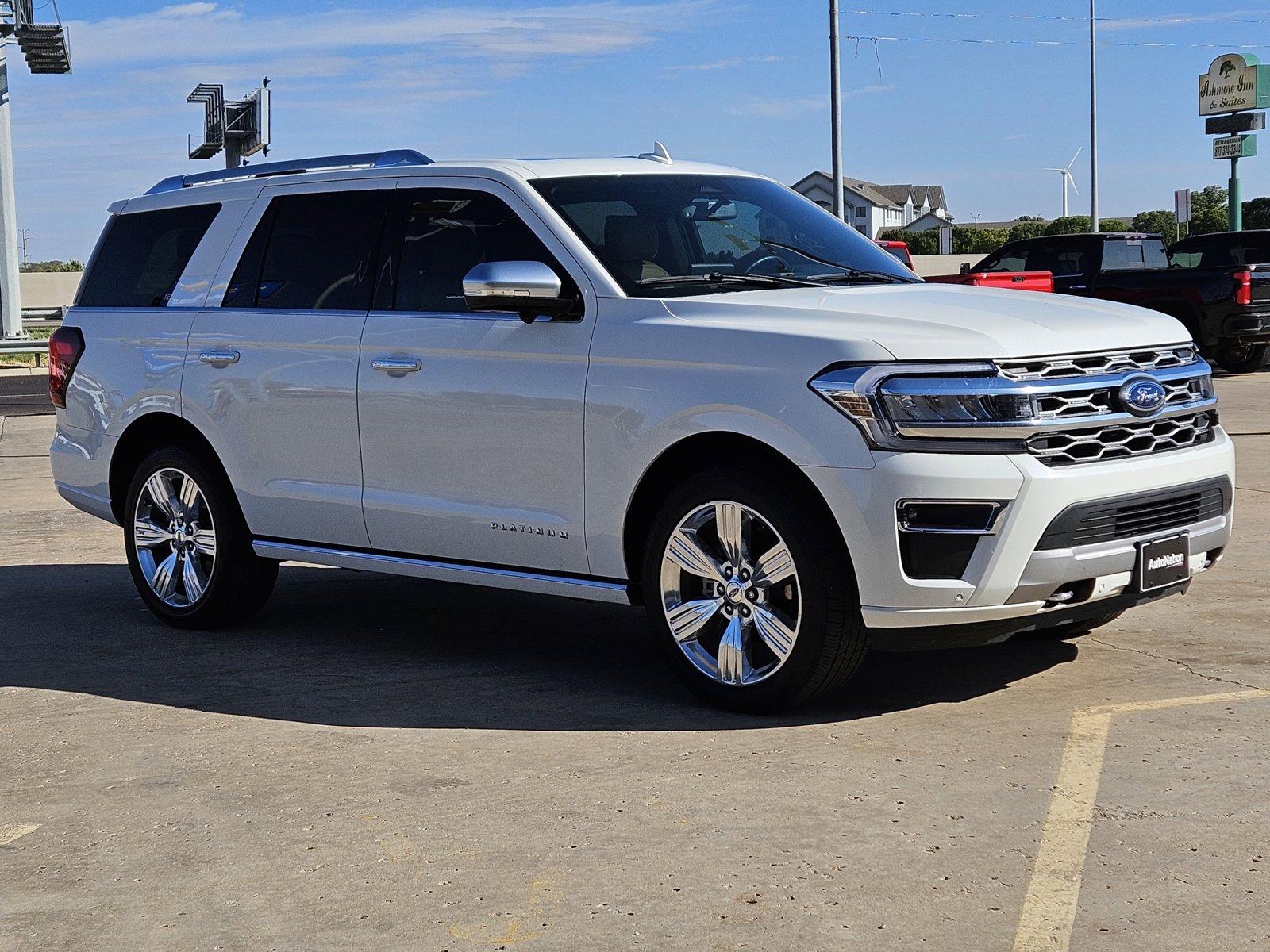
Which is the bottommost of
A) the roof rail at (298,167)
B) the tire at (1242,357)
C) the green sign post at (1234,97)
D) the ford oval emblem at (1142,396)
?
the tire at (1242,357)

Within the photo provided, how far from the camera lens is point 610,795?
187 inches

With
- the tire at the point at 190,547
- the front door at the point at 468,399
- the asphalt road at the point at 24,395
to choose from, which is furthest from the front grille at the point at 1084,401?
the asphalt road at the point at 24,395

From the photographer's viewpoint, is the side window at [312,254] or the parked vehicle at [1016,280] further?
the parked vehicle at [1016,280]

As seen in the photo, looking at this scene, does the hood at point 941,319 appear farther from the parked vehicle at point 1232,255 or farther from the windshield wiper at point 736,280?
the parked vehicle at point 1232,255

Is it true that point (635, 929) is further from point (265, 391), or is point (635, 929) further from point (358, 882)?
point (265, 391)

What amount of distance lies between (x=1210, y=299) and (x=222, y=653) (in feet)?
56.2

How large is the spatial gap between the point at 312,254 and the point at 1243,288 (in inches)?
660

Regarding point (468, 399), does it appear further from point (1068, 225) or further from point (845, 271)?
point (1068, 225)

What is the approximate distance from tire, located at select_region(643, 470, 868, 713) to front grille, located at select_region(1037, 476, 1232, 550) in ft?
2.25

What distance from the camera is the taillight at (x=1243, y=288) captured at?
824 inches

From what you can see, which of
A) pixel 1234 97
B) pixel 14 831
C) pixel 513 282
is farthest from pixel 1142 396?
pixel 1234 97

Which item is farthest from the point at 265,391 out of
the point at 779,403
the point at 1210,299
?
the point at 1210,299

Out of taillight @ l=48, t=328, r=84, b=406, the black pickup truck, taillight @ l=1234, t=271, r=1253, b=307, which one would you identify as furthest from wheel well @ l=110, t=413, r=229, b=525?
taillight @ l=1234, t=271, r=1253, b=307

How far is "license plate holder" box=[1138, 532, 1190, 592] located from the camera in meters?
5.37
